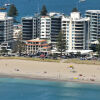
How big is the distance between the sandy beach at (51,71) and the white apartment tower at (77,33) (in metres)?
9.85

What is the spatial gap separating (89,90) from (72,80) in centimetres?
249

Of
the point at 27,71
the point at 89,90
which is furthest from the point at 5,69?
the point at 89,90

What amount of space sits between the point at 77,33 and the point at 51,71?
45.7 feet

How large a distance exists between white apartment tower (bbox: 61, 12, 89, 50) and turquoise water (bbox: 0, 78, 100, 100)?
16546mm

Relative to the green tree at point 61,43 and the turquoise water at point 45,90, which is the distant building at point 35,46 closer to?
the green tree at point 61,43

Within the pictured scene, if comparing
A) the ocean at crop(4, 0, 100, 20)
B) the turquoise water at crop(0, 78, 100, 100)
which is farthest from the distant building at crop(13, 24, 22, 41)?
the ocean at crop(4, 0, 100, 20)

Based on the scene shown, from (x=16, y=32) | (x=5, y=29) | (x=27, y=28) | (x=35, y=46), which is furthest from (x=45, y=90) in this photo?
(x=16, y=32)

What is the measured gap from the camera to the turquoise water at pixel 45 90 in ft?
91.6

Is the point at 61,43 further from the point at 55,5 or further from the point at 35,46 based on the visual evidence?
the point at 55,5

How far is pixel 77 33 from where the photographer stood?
158ft

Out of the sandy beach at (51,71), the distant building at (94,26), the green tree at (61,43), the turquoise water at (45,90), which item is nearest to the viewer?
the turquoise water at (45,90)

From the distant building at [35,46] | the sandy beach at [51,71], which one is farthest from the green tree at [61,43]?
the sandy beach at [51,71]

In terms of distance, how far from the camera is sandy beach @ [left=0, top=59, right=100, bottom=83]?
3253 cm

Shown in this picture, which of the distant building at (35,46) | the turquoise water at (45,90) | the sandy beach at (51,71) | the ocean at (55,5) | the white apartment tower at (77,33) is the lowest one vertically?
the turquoise water at (45,90)
